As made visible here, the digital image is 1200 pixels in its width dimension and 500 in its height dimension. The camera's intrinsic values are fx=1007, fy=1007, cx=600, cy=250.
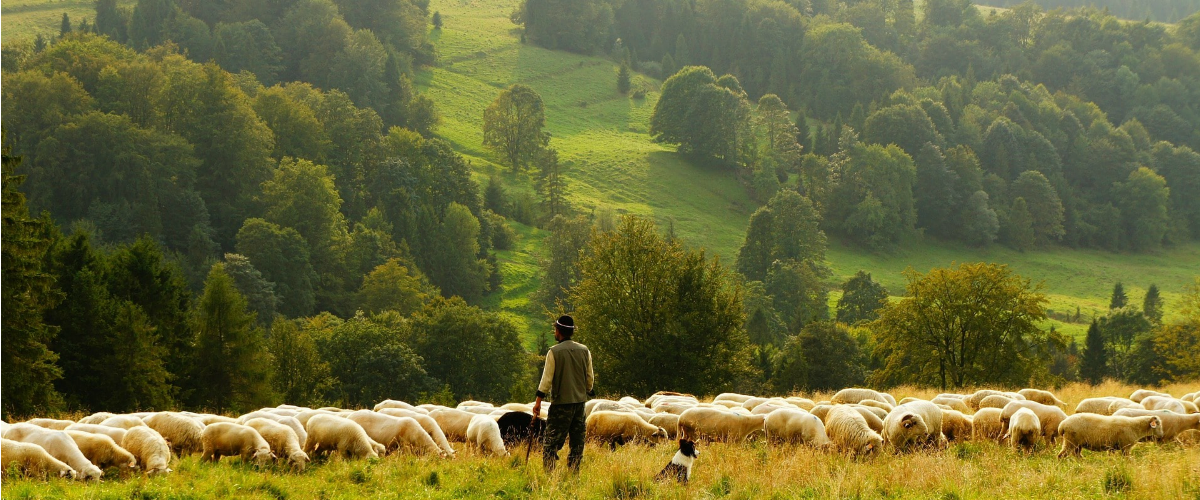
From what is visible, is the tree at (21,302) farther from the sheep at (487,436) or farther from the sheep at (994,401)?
the sheep at (994,401)

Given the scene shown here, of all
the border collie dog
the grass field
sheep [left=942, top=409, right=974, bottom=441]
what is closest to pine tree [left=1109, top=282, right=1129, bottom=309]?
sheep [left=942, top=409, right=974, bottom=441]

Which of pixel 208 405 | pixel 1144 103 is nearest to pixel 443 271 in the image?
pixel 208 405

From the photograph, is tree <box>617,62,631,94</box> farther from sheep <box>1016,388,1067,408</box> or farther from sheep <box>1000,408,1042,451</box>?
sheep <box>1000,408,1042,451</box>

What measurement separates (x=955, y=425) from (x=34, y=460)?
16009 mm

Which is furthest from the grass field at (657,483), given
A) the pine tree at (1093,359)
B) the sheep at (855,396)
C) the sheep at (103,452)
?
the pine tree at (1093,359)

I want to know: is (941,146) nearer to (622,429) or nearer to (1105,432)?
(1105,432)

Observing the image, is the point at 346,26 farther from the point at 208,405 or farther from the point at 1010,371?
the point at 1010,371

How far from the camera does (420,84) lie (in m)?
162

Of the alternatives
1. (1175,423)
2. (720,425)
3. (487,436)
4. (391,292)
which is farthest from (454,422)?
(391,292)

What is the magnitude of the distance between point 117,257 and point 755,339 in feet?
183

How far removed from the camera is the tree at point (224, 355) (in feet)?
186

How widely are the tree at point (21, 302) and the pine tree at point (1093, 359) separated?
3075 inches

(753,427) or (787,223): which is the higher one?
(753,427)

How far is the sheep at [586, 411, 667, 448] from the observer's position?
748 inches
